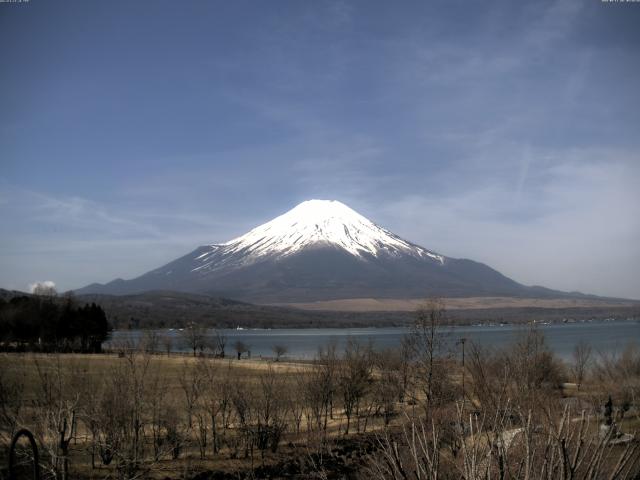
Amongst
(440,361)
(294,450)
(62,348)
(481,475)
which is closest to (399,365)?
(440,361)

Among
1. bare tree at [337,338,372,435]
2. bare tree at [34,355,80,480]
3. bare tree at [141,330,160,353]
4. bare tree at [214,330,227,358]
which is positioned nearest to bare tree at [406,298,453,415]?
bare tree at [337,338,372,435]

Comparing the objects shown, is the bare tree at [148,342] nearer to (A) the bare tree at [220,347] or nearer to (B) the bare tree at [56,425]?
(B) the bare tree at [56,425]

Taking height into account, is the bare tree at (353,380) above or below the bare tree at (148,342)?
below

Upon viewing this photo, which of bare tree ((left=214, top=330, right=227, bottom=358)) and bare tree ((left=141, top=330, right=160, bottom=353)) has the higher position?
bare tree ((left=141, top=330, right=160, bottom=353))

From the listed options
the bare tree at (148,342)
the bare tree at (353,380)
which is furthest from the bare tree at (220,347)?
the bare tree at (353,380)

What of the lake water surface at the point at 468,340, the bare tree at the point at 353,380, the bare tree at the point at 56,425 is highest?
the bare tree at the point at 56,425

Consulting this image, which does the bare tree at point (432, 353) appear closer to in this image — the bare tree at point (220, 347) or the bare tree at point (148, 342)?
the bare tree at point (148, 342)

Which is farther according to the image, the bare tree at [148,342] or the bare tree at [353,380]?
the bare tree at [353,380]

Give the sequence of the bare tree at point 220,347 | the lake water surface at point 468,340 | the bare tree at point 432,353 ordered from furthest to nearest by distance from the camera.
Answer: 1. the bare tree at point 220,347
2. the lake water surface at point 468,340
3. the bare tree at point 432,353

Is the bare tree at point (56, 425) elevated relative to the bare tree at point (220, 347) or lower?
elevated

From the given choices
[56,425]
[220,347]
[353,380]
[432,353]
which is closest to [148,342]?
[353,380]

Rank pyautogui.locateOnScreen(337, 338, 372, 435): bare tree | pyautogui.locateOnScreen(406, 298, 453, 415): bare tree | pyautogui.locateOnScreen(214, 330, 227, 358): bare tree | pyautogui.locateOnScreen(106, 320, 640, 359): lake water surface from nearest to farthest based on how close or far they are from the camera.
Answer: pyautogui.locateOnScreen(406, 298, 453, 415): bare tree, pyautogui.locateOnScreen(337, 338, 372, 435): bare tree, pyautogui.locateOnScreen(106, 320, 640, 359): lake water surface, pyautogui.locateOnScreen(214, 330, 227, 358): bare tree

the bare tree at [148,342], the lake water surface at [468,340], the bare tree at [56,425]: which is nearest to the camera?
the bare tree at [56,425]

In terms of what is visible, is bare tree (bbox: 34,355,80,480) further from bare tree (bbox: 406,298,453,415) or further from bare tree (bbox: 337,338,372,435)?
bare tree (bbox: 337,338,372,435)
